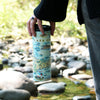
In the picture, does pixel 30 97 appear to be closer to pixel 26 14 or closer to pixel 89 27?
pixel 89 27

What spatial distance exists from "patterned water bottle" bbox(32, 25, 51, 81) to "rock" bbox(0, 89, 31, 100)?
0.80 m

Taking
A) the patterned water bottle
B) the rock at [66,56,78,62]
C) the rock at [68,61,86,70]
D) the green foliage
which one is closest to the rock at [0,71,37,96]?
the patterned water bottle

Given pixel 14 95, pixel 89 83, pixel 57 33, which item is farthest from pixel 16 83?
pixel 57 33

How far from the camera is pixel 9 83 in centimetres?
333

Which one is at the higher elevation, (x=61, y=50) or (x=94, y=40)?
(x=94, y=40)

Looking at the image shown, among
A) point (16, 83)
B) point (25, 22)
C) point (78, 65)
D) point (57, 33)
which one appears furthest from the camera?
point (57, 33)

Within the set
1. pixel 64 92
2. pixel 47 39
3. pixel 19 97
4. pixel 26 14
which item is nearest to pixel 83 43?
pixel 26 14

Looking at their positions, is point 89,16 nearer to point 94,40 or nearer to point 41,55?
point 94,40

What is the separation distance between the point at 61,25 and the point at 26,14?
0.91m

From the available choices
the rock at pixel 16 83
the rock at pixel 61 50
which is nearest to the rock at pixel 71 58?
the rock at pixel 61 50

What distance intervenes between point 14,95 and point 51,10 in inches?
64.7

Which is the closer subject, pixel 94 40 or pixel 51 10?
pixel 94 40

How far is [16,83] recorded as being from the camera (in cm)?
330

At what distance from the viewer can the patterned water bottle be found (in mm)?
2004
